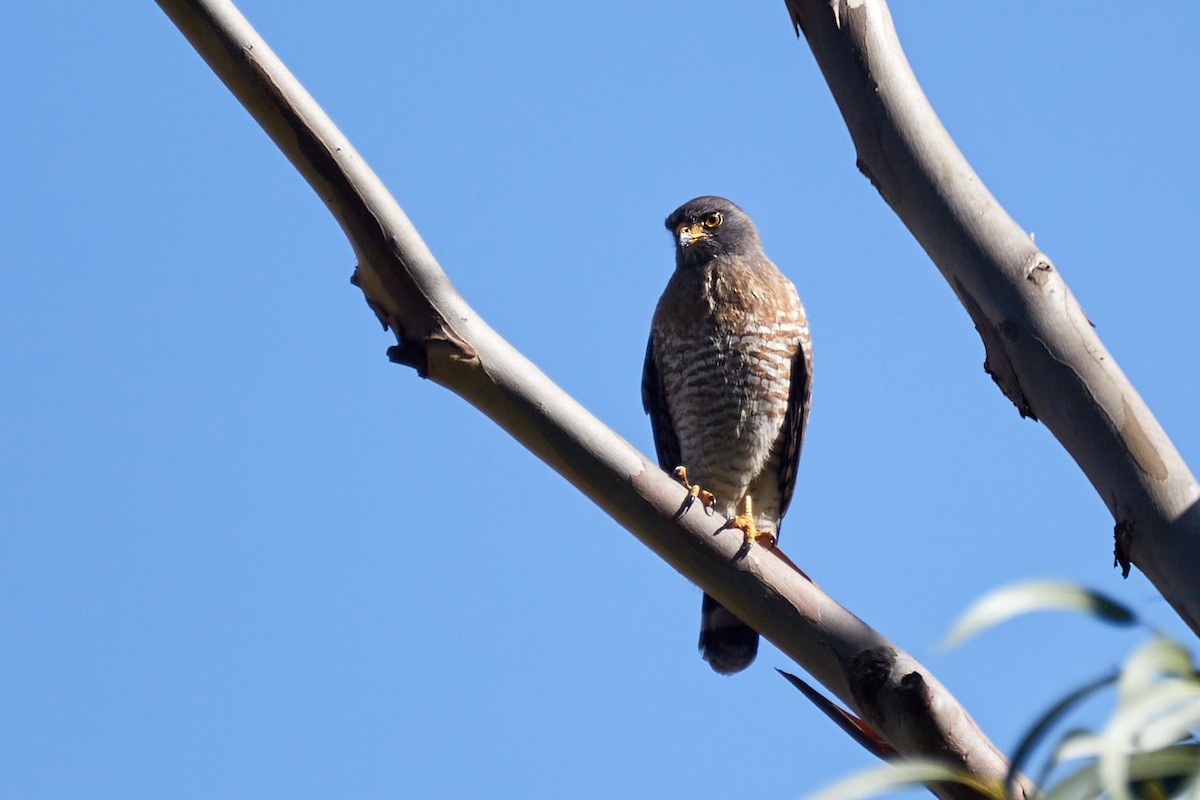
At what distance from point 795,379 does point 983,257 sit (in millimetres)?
3798

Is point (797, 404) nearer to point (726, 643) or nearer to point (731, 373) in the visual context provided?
point (731, 373)

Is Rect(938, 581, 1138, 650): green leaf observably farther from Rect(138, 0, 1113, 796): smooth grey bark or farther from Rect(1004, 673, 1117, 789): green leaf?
Rect(138, 0, 1113, 796): smooth grey bark

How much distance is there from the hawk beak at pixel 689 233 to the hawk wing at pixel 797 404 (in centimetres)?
74

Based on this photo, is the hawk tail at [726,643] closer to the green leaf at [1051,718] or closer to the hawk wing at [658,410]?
the hawk wing at [658,410]

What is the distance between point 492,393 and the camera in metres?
2.98

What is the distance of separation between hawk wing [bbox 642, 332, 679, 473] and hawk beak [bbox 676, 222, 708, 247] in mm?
496

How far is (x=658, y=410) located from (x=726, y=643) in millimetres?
1505

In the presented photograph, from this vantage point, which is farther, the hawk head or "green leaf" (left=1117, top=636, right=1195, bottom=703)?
the hawk head

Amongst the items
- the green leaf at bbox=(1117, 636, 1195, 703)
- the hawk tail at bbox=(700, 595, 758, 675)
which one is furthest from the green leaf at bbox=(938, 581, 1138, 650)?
the hawk tail at bbox=(700, 595, 758, 675)

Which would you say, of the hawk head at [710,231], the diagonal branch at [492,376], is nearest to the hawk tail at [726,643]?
the hawk head at [710,231]

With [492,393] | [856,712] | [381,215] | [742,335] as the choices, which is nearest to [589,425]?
[492,393]

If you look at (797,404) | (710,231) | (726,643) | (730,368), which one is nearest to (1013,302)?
(726,643)

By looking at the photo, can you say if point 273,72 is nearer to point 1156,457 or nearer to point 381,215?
point 381,215

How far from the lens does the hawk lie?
634 centimetres
